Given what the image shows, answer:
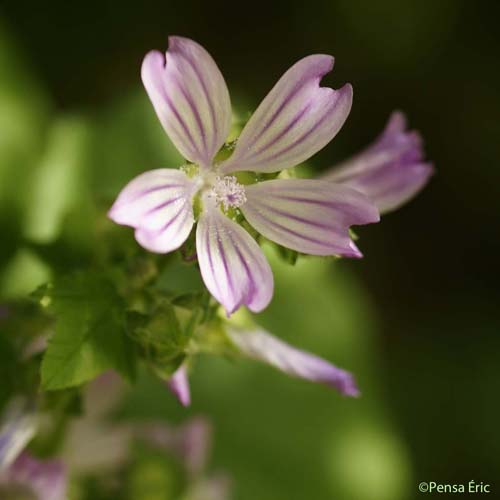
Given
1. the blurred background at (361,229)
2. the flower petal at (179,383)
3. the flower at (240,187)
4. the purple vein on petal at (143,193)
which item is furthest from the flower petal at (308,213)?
the blurred background at (361,229)

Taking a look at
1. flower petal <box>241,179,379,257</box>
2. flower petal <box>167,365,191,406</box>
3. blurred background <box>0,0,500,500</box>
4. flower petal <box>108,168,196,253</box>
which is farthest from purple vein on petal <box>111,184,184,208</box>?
blurred background <box>0,0,500,500</box>

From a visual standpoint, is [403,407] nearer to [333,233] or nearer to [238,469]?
[238,469]

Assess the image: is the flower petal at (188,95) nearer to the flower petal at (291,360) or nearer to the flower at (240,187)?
the flower at (240,187)

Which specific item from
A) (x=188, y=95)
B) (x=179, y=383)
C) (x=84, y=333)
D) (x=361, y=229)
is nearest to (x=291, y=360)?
(x=179, y=383)

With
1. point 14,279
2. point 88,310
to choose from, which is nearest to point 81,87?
point 14,279

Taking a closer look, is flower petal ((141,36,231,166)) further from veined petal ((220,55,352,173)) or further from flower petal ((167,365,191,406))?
flower petal ((167,365,191,406))

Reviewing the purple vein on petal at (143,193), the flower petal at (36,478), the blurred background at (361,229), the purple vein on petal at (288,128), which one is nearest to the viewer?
the purple vein on petal at (143,193)
